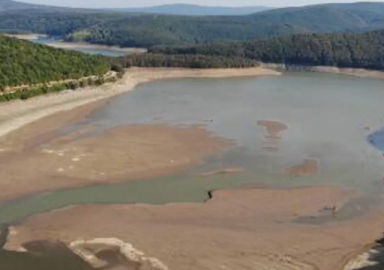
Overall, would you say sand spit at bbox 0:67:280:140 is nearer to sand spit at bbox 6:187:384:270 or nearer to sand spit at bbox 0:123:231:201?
sand spit at bbox 0:123:231:201

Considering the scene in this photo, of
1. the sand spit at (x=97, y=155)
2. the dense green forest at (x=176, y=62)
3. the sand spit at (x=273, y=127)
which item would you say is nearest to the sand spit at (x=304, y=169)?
the sand spit at (x=97, y=155)

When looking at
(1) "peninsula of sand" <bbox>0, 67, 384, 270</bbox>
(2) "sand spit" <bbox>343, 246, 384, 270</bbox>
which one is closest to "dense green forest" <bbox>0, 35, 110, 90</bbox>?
(1) "peninsula of sand" <bbox>0, 67, 384, 270</bbox>

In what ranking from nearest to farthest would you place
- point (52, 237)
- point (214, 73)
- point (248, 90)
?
point (52, 237) < point (248, 90) < point (214, 73)

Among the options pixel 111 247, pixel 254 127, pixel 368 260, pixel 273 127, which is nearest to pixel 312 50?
pixel 273 127

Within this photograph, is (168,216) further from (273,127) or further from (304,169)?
(273,127)

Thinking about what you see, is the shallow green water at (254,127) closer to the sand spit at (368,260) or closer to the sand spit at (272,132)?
the sand spit at (272,132)

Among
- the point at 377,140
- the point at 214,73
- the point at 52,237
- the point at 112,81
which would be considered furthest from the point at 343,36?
the point at 52,237

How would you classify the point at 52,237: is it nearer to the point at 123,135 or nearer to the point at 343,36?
the point at 123,135
